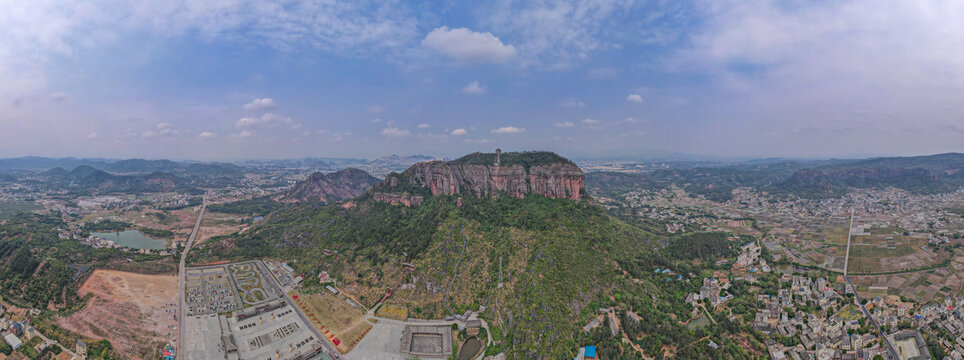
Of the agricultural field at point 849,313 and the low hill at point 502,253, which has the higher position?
the low hill at point 502,253

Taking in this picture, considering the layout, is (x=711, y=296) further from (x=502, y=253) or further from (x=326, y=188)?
(x=326, y=188)

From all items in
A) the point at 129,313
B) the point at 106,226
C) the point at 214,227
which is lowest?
the point at 129,313

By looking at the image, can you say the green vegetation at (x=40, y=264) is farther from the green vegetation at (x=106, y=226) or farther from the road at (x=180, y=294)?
the green vegetation at (x=106, y=226)

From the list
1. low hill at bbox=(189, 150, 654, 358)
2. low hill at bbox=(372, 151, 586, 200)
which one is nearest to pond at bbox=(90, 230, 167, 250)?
low hill at bbox=(189, 150, 654, 358)

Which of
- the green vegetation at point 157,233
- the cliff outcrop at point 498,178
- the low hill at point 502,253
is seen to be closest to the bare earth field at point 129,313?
the low hill at point 502,253

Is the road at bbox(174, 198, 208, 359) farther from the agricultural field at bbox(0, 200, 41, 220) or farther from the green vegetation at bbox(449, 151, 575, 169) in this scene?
the agricultural field at bbox(0, 200, 41, 220)

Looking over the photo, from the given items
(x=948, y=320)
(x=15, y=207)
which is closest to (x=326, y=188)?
(x=15, y=207)

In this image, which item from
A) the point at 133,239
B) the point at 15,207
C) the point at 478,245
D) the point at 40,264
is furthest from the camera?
the point at 15,207

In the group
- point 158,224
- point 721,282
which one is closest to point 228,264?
point 158,224
